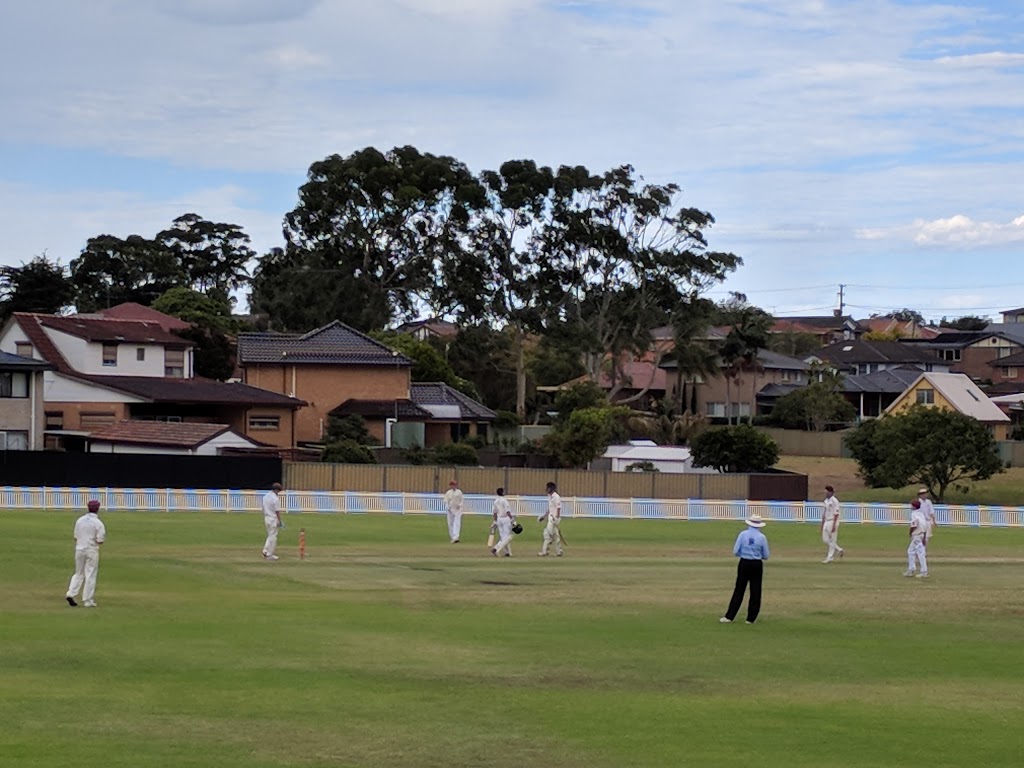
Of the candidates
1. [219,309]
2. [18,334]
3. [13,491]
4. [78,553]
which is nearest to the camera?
[78,553]

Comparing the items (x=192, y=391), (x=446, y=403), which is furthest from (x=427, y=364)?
(x=192, y=391)

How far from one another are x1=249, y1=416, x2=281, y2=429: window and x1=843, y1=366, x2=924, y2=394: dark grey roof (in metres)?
57.8

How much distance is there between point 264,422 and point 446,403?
14512 mm

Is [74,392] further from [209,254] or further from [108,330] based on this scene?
[209,254]

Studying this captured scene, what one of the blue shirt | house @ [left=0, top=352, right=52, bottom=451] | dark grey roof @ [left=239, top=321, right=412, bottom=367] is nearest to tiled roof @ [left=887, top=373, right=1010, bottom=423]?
dark grey roof @ [left=239, top=321, right=412, bottom=367]

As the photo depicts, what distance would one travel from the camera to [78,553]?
23.7 metres

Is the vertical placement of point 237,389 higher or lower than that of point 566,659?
higher

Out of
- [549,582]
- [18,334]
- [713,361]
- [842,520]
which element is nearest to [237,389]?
[18,334]

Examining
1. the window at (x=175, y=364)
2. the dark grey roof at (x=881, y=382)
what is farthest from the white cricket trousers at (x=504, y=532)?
the dark grey roof at (x=881, y=382)

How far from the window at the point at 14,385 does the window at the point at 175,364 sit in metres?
14.6

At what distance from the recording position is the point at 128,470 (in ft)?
200

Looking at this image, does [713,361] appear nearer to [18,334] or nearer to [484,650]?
[18,334]

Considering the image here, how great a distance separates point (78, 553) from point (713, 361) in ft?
299

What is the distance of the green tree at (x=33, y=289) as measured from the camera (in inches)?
4734
